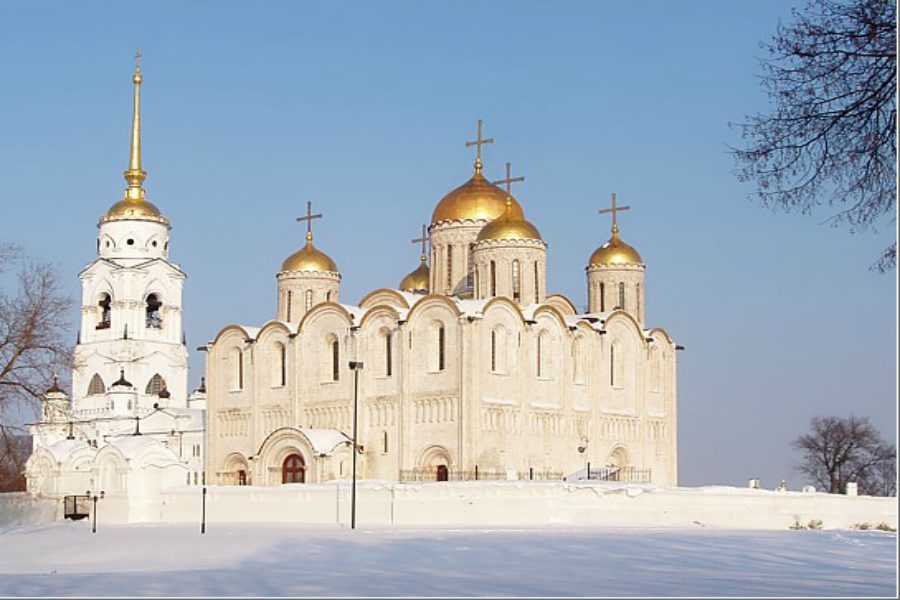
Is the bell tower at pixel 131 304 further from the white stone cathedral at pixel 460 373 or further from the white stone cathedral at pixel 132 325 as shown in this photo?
the white stone cathedral at pixel 460 373

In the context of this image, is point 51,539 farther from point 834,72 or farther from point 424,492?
point 834,72

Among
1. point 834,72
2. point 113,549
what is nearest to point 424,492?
point 113,549

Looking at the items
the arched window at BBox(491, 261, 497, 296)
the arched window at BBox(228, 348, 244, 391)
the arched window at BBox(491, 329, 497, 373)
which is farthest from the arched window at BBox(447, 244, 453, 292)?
the arched window at BBox(228, 348, 244, 391)

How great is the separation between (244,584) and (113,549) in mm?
11361

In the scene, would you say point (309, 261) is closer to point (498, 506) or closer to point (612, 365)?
point (612, 365)

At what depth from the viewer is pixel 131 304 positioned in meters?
83.6

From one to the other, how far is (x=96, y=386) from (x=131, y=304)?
5.51 m

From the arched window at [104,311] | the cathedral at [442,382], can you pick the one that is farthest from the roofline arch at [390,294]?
the arched window at [104,311]

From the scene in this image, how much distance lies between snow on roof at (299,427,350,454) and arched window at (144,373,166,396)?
29415mm

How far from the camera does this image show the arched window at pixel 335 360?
59500mm

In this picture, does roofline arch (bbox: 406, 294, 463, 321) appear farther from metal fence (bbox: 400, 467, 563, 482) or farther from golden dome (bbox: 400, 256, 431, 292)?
golden dome (bbox: 400, 256, 431, 292)

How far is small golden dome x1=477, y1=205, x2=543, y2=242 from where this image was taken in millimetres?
58906

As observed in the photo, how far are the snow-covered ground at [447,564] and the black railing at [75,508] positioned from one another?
539 inches

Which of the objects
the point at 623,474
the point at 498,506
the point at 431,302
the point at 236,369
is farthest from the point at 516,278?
the point at 498,506
